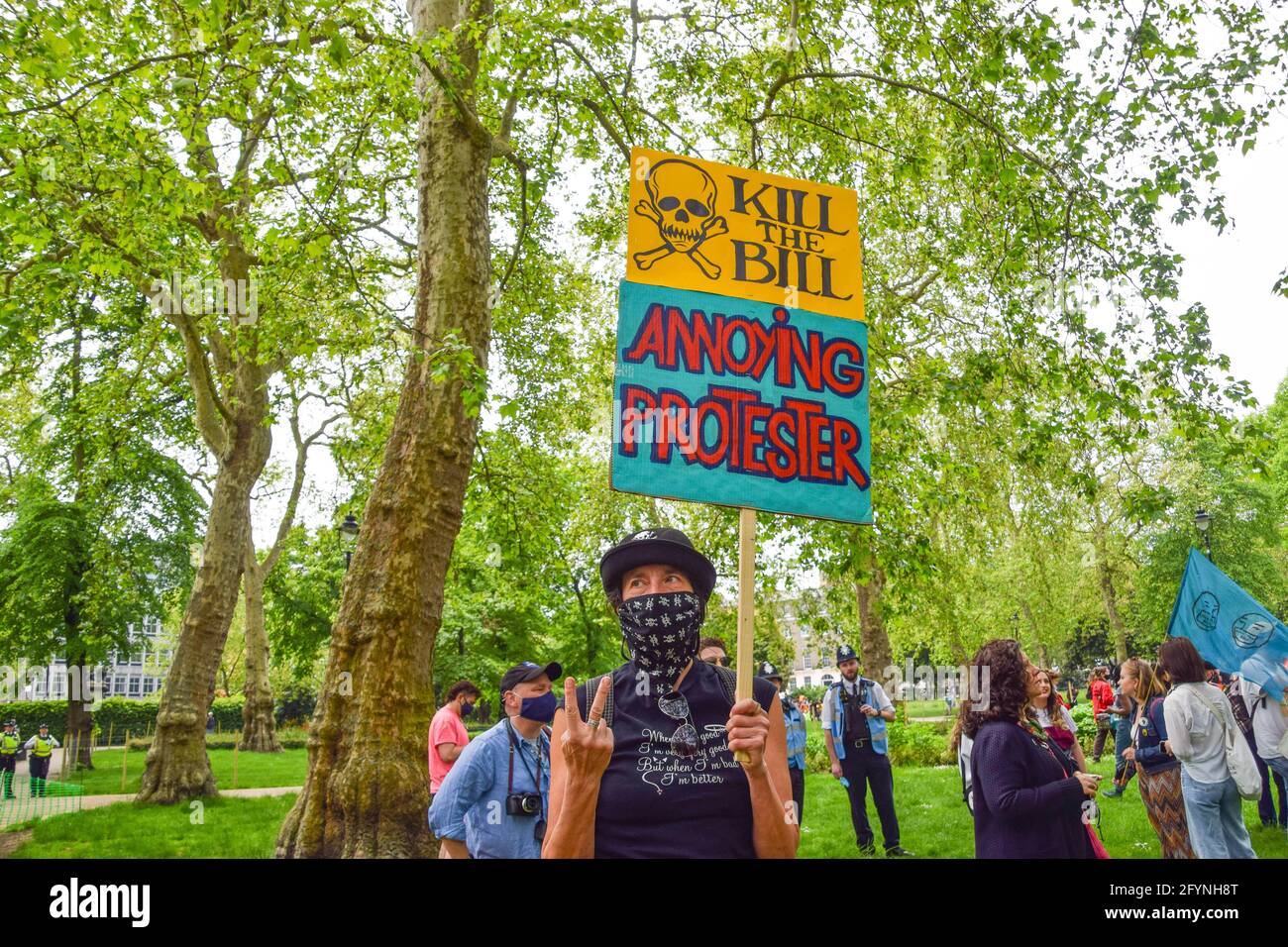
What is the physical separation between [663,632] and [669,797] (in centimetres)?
58

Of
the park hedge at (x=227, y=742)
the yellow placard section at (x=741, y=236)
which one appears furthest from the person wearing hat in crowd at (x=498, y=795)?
the park hedge at (x=227, y=742)

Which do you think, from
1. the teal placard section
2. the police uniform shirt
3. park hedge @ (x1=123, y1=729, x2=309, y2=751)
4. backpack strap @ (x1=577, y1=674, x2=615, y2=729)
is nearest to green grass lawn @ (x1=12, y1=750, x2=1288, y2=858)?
the police uniform shirt

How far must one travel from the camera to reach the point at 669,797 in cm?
277

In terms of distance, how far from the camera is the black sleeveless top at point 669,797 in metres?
2.74

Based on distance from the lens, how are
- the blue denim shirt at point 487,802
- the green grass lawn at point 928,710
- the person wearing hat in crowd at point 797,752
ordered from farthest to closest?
the green grass lawn at point 928,710, the person wearing hat in crowd at point 797,752, the blue denim shirt at point 487,802

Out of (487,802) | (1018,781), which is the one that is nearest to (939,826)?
(1018,781)

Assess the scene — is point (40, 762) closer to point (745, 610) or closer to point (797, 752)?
point (797, 752)

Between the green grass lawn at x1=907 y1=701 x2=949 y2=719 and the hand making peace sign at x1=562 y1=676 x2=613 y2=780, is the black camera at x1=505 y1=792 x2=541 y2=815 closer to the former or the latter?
the hand making peace sign at x1=562 y1=676 x2=613 y2=780

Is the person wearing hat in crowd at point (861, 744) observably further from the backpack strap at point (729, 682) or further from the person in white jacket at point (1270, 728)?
the backpack strap at point (729, 682)

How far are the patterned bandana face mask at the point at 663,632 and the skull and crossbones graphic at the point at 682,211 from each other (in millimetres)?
1467

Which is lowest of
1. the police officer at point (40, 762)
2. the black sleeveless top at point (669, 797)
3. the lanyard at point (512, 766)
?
the police officer at point (40, 762)

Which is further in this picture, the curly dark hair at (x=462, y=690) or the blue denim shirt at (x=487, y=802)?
the curly dark hair at (x=462, y=690)

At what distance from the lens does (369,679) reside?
22.6 feet

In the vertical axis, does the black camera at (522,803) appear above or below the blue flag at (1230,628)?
below
